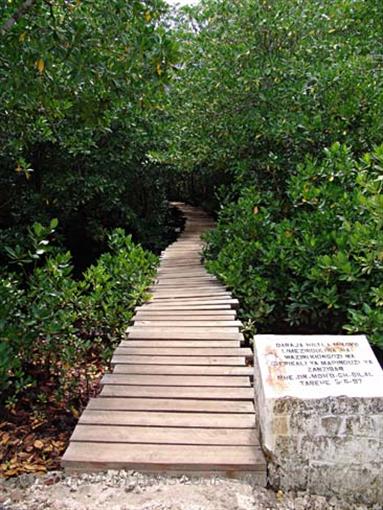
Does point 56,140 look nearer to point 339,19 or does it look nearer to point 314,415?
point 339,19

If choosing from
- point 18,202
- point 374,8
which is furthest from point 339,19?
point 18,202

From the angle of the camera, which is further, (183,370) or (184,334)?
(184,334)

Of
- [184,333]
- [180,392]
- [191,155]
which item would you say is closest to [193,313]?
[184,333]

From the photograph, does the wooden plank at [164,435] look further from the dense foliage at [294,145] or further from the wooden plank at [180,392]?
the dense foliage at [294,145]

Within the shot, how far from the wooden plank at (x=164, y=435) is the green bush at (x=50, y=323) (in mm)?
723

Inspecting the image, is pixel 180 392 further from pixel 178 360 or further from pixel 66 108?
pixel 66 108

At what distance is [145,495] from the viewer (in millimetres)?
2111

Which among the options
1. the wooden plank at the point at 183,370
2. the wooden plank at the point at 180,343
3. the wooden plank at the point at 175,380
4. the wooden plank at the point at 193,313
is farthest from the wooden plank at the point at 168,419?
the wooden plank at the point at 193,313

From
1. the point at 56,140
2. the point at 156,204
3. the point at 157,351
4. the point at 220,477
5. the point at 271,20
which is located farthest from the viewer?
the point at 156,204

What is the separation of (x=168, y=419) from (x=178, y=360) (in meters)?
0.91

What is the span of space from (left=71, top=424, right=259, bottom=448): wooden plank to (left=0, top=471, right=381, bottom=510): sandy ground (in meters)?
0.23

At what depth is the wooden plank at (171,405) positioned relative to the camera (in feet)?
9.24

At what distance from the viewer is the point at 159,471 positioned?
228cm

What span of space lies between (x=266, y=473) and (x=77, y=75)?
2.63 metres
